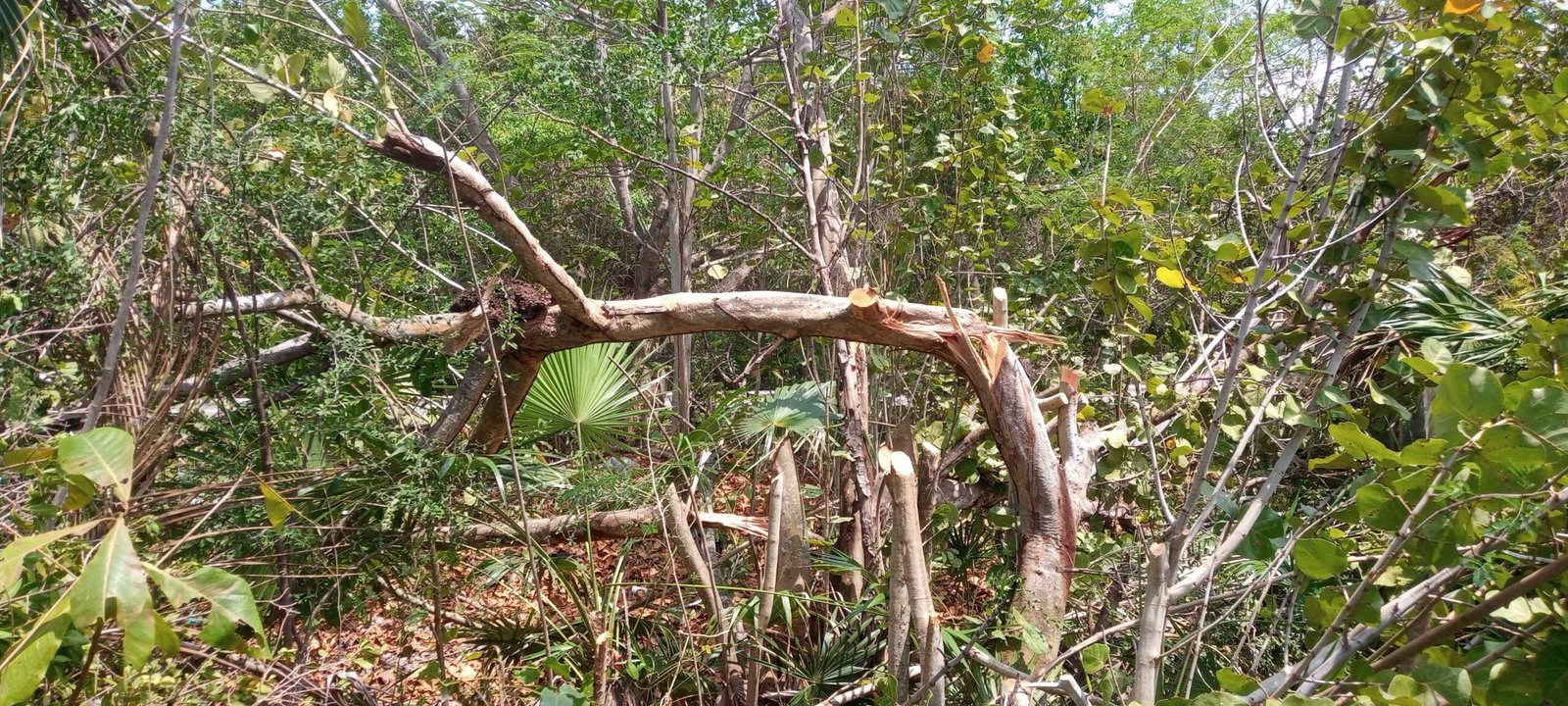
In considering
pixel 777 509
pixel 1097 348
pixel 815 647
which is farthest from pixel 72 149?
pixel 1097 348

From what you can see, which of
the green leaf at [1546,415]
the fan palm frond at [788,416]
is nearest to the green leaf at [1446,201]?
the green leaf at [1546,415]

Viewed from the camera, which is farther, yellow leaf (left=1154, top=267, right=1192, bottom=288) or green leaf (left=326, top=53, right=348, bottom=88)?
green leaf (left=326, top=53, right=348, bottom=88)

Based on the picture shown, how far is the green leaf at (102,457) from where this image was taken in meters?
1.25

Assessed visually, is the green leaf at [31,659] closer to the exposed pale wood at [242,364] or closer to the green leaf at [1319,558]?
the exposed pale wood at [242,364]

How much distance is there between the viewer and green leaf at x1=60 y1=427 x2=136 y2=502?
1251 mm

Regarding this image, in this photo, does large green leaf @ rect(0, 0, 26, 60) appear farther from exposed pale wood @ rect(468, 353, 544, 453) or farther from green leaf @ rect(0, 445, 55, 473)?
exposed pale wood @ rect(468, 353, 544, 453)

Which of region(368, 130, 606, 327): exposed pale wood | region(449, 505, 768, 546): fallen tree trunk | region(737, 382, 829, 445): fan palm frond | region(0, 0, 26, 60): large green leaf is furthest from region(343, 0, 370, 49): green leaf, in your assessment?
region(737, 382, 829, 445): fan palm frond

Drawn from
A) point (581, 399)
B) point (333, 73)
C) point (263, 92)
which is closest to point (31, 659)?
point (333, 73)

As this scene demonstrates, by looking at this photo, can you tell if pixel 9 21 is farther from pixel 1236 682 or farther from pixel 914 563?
pixel 1236 682

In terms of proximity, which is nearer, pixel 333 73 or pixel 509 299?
pixel 333 73

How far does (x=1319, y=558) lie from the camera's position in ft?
3.96

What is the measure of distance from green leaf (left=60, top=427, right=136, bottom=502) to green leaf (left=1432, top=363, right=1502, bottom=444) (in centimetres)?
183

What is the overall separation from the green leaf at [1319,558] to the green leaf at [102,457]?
67.3 inches

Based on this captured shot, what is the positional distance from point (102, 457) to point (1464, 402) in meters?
1.91
